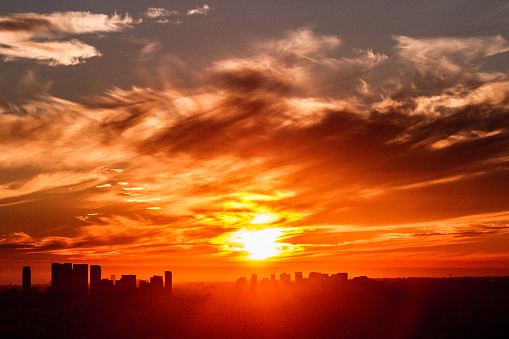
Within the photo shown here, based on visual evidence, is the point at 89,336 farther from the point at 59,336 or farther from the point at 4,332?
the point at 4,332

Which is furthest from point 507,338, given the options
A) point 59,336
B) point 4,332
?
point 4,332

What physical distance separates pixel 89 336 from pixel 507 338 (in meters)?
162

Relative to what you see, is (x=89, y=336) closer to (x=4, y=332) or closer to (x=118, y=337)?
(x=118, y=337)

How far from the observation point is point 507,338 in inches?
7825

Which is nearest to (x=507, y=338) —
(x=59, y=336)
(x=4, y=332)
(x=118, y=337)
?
(x=118, y=337)

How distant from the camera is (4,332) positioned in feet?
651

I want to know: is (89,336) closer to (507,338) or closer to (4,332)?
(4,332)

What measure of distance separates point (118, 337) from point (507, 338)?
150 metres

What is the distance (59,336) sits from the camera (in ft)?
651

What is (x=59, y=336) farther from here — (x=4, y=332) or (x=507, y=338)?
(x=507, y=338)

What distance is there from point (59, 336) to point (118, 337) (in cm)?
2239

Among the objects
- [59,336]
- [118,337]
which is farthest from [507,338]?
[59,336]

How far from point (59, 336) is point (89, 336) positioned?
11.2 m

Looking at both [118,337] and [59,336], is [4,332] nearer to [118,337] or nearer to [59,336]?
[59,336]
